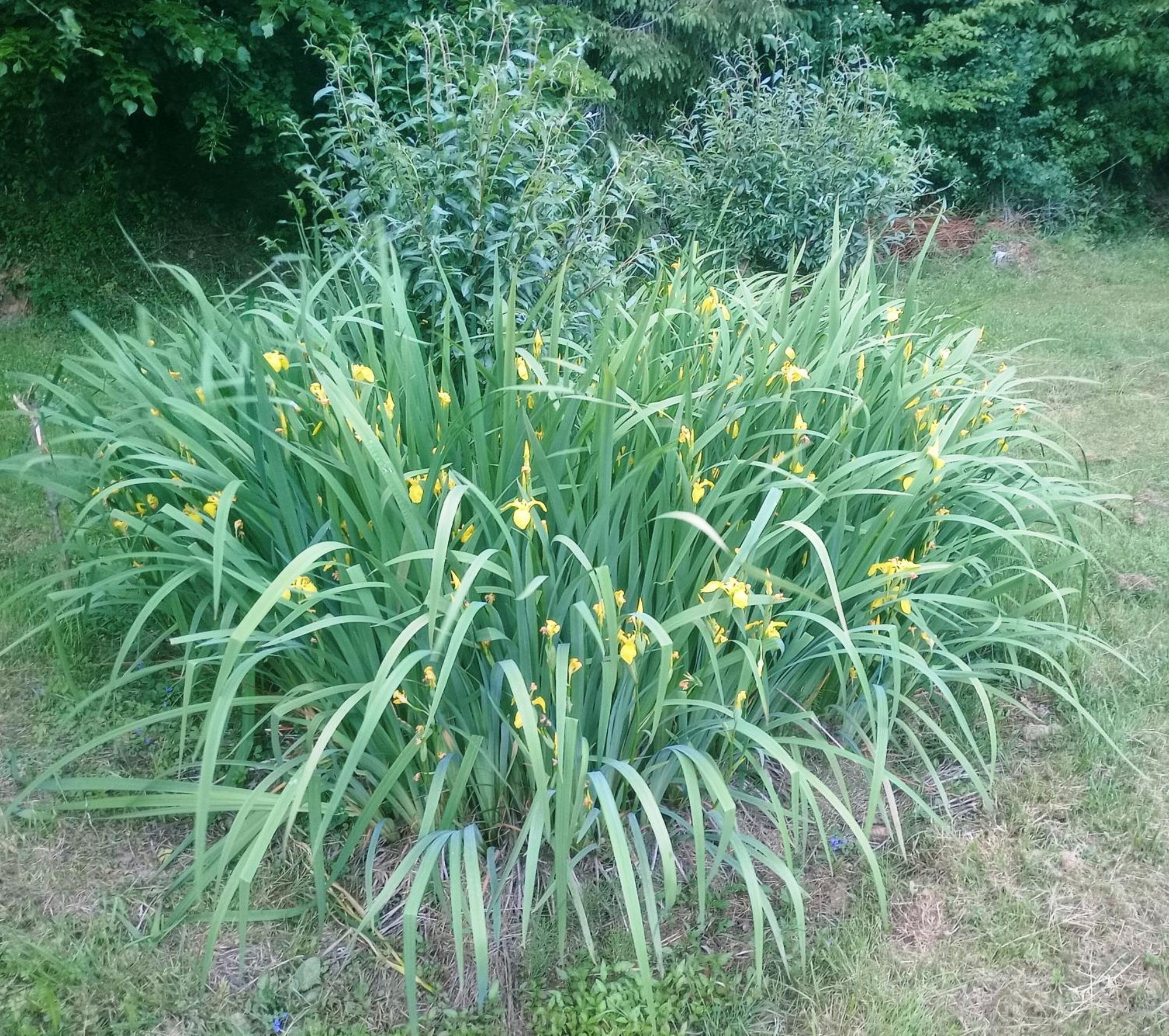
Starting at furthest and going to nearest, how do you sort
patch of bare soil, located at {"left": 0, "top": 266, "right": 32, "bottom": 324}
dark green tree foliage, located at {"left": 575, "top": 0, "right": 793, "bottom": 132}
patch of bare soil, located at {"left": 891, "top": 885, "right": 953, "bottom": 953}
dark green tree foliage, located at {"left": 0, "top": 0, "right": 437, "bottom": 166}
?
dark green tree foliage, located at {"left": 575, "top": 0, "right": 793, "bottom": 132}, patch of bare soil, located at {"left": 0, "top": 266, "right": 32, "bottom": 324}, dark green tree foliage, located at {"left": 0, "top": 0, "right": 437, "bottom": 166}, patch of bare soil, located at {"left": 891, "top": 885, "right": 953, "bottom": 953}

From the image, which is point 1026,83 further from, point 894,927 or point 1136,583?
point 894,927

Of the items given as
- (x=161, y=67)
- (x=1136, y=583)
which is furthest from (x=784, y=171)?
(x=1136, y=583)

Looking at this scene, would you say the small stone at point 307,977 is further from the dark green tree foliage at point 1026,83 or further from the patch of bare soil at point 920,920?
the dark green tree foliage at point 1026,83

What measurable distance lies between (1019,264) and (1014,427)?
623 cm

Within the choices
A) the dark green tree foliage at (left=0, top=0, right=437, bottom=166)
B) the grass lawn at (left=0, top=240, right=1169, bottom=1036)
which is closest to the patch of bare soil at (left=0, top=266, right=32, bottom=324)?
the dark green tree foliage at (left=0, top=0, right=437, bottom=166)

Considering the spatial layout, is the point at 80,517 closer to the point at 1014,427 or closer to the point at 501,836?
the point at 501,836

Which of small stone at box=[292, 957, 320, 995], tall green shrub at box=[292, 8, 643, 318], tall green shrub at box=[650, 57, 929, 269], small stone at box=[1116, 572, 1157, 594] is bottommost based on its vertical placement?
small stone at box=[1116, 572, 1157, 594]

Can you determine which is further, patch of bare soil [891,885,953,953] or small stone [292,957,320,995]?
patch of bare soil [891,885,953,953]

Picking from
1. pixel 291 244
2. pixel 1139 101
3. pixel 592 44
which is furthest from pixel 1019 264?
pixel 291 244

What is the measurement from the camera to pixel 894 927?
1954mm

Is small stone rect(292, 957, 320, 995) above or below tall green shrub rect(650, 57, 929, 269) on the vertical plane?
below

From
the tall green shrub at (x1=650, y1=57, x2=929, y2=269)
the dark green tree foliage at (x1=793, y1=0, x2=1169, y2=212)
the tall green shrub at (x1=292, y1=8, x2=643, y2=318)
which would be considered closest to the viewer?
the tall green shrub at (x1=292, y1=8, x2=643, y2=318)

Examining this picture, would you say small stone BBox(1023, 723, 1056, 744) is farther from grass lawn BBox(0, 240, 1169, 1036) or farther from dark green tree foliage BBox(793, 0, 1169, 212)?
dark green tree foliage BBox(793, 0, 1169, 212)

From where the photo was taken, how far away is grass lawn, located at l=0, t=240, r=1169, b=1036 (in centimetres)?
175
